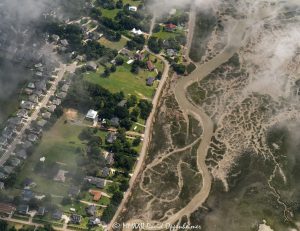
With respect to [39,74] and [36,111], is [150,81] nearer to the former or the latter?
[39,74]

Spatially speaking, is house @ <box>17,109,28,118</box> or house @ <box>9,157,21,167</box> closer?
house @ <box>9,157,21,167</box>

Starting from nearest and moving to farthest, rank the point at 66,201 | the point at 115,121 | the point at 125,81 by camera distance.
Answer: the point at 66,201 → the point at 115,121 → the point at 125,81

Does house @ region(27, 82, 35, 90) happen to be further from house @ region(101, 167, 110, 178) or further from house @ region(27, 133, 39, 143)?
house @ region(101, 167, 110, 178)

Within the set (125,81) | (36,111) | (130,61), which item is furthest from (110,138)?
(130,61)

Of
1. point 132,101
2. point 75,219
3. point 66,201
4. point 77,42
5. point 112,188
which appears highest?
point 77,42

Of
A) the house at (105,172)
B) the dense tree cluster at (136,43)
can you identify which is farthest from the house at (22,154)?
the dense tree cluster at (136,43)

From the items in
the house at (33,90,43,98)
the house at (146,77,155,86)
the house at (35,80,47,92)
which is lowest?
the house at (33,90,43,98)

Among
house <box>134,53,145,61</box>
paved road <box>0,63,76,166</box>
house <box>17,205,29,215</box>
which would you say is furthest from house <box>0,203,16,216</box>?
house <box>134,53,145,61</box>
